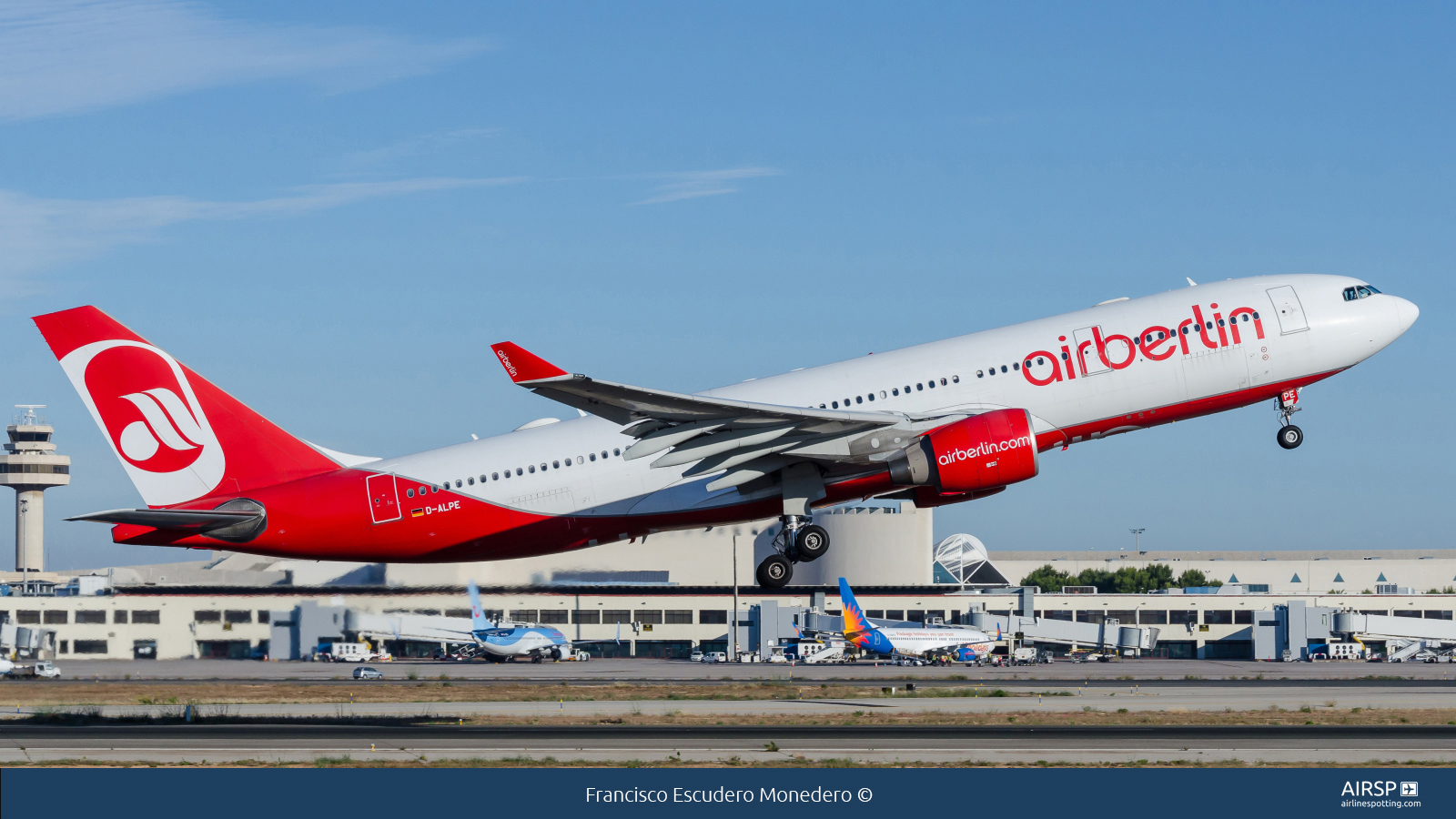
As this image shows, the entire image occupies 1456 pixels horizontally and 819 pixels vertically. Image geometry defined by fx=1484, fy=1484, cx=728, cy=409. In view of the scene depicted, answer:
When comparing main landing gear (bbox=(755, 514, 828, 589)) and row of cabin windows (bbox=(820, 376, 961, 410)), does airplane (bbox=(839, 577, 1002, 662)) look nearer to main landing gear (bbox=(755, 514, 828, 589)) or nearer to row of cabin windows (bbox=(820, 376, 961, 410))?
main landing gear (bbox=(755, 514, 828, 589))

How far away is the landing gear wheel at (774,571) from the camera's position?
129 ft

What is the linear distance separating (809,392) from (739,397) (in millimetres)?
1778

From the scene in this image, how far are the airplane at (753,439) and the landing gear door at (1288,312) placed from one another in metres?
0.05

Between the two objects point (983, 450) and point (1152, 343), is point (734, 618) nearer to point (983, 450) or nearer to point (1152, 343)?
point (1152, 343)

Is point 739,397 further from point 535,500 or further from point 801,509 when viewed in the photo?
point 535,500

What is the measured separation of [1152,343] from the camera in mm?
37125

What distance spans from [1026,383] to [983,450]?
2671 millimetres

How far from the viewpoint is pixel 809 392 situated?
37.3 meters

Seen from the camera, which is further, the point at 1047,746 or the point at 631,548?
the point at 631,548

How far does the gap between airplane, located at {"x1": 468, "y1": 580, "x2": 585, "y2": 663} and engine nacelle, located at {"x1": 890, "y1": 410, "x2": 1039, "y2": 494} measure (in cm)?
3543

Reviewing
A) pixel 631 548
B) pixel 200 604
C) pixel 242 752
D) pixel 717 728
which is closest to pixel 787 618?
pixel 631 548

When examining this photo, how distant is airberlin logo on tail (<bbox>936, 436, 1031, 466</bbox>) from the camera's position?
35.2m

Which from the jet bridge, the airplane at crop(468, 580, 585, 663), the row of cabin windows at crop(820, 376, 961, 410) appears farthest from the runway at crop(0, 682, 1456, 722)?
the jet bridge

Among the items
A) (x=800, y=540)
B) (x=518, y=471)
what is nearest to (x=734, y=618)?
(x=800, y=540)
